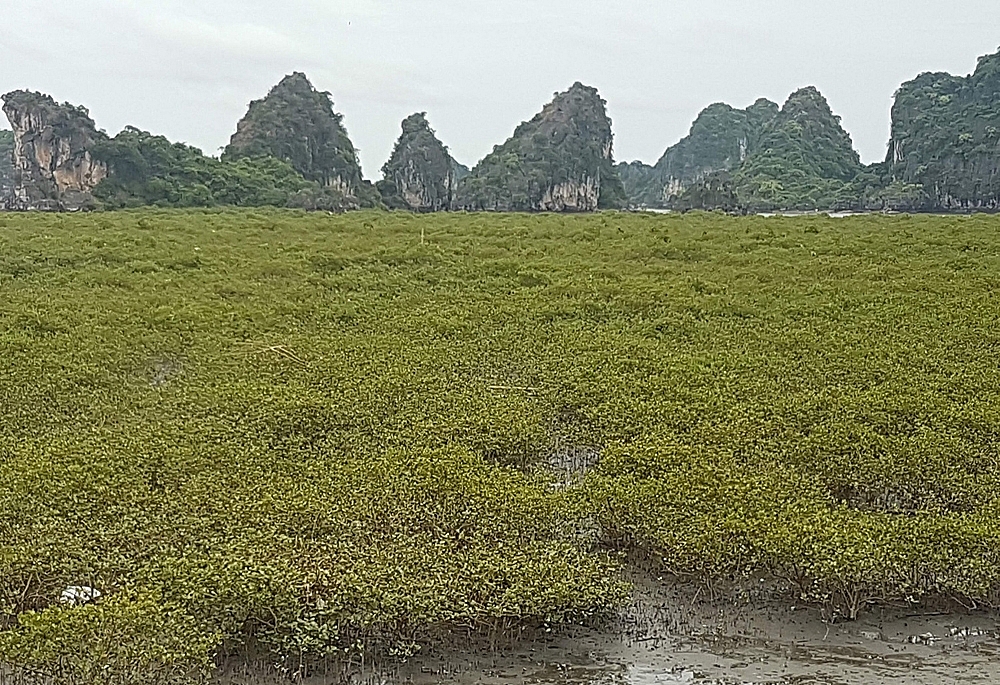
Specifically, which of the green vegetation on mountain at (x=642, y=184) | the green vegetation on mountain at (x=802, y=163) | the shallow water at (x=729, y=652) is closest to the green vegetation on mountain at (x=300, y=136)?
the green vegetation on mountain at (x=802, y=163)

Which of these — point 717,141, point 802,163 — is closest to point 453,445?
point 802,163

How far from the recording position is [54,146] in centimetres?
4769

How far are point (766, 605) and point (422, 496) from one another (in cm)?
237

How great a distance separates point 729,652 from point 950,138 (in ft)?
189

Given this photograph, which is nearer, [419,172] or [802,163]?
[419,172]

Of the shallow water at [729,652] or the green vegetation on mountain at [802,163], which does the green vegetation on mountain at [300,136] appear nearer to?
the green vegetation on mountain at [802,163]

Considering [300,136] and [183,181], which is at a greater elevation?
[300,136]

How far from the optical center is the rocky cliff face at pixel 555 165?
5978cm

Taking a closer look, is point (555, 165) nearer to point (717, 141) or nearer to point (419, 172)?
point (419, 172)

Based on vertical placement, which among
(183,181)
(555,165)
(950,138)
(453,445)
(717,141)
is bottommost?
(453,445)

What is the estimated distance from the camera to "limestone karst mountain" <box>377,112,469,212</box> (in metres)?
60.8

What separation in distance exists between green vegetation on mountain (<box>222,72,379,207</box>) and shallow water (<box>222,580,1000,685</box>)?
165 ft

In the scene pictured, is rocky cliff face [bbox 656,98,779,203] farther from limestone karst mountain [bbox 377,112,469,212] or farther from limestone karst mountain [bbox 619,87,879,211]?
limestone karst mountain [bbox 377,112,469,212]

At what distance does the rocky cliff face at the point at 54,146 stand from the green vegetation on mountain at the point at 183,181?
0.82 metres
